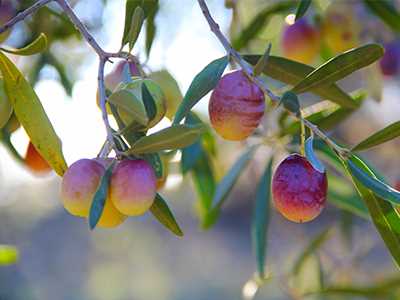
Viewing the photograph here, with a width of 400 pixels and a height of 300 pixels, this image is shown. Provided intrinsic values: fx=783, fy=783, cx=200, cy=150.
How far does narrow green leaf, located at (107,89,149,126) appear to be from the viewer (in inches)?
29.4

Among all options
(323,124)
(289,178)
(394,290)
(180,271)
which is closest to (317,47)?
(323,124)

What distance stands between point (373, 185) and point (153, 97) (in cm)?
23

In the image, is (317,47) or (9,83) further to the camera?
(317,47)

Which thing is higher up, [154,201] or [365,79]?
[154,201]

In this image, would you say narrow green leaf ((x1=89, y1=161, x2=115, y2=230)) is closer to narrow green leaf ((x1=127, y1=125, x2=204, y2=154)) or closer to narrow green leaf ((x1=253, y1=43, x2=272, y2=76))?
narrow green leaf ((x1=127, y1=125, x2=204, y2=154))

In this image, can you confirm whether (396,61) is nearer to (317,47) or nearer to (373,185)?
(317,47)

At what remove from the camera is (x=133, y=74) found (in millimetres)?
910

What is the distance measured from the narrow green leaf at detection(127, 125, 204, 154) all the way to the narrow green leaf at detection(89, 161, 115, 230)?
1.3 inches

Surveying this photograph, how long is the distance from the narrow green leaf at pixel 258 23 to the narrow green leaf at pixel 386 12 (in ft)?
0.61

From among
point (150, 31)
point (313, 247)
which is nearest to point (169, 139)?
point (150, 31)

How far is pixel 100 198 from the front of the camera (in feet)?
2.32

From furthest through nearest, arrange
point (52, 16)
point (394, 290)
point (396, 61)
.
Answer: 1. point (394, 290)
2. point (396, 61)
3. point (52, 16)

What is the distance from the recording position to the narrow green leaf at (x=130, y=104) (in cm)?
75

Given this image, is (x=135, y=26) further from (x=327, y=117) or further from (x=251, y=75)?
(x=327, y=117)
